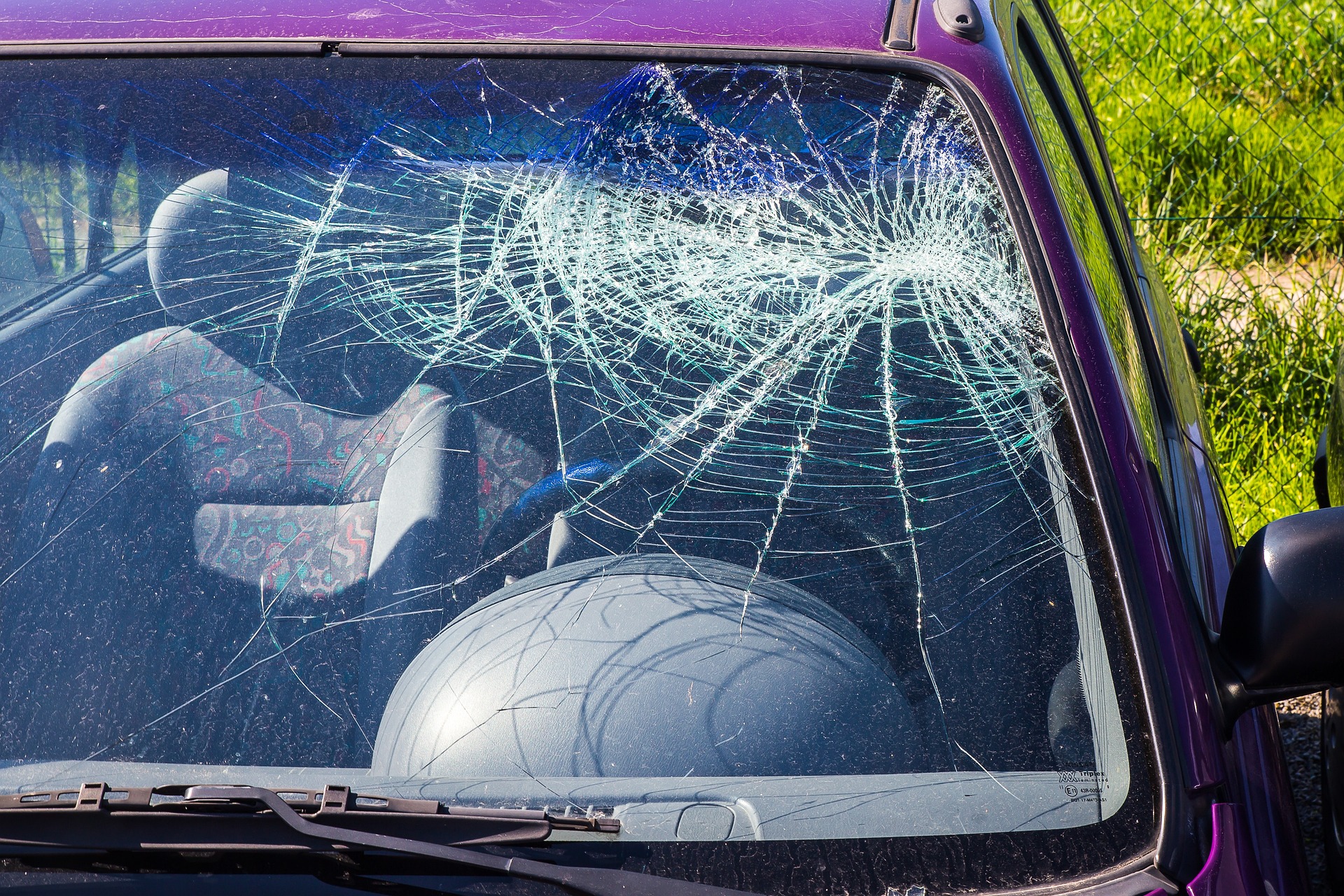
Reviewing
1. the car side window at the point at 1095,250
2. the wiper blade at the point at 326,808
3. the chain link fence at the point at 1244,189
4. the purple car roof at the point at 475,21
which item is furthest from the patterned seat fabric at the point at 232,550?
the chain link fence at the point at 1244,189

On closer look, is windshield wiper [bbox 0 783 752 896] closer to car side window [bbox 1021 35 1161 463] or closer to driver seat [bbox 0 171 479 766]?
driver seat [bbox 0 171 479 766]

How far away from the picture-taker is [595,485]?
128 cm

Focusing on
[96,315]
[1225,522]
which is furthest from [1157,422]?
[96,315]

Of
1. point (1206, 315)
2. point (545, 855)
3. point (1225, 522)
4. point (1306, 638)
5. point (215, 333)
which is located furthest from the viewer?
point (1206, 315)

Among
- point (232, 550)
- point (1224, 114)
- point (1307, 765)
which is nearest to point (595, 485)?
point (232, 550)

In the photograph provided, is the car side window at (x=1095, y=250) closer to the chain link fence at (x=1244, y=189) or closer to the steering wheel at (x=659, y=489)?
the steering wheel at (x=659, y=489)

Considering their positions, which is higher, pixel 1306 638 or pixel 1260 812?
pixel 1306 638

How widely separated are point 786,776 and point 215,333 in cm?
81

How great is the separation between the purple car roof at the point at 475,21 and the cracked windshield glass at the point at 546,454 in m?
0.04

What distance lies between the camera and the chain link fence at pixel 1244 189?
3.56m

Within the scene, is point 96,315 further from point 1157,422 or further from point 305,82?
point 1157,422

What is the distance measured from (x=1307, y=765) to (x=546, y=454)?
2.15 m

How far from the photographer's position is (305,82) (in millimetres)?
1453

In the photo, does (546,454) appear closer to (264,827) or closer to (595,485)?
(595,485)
